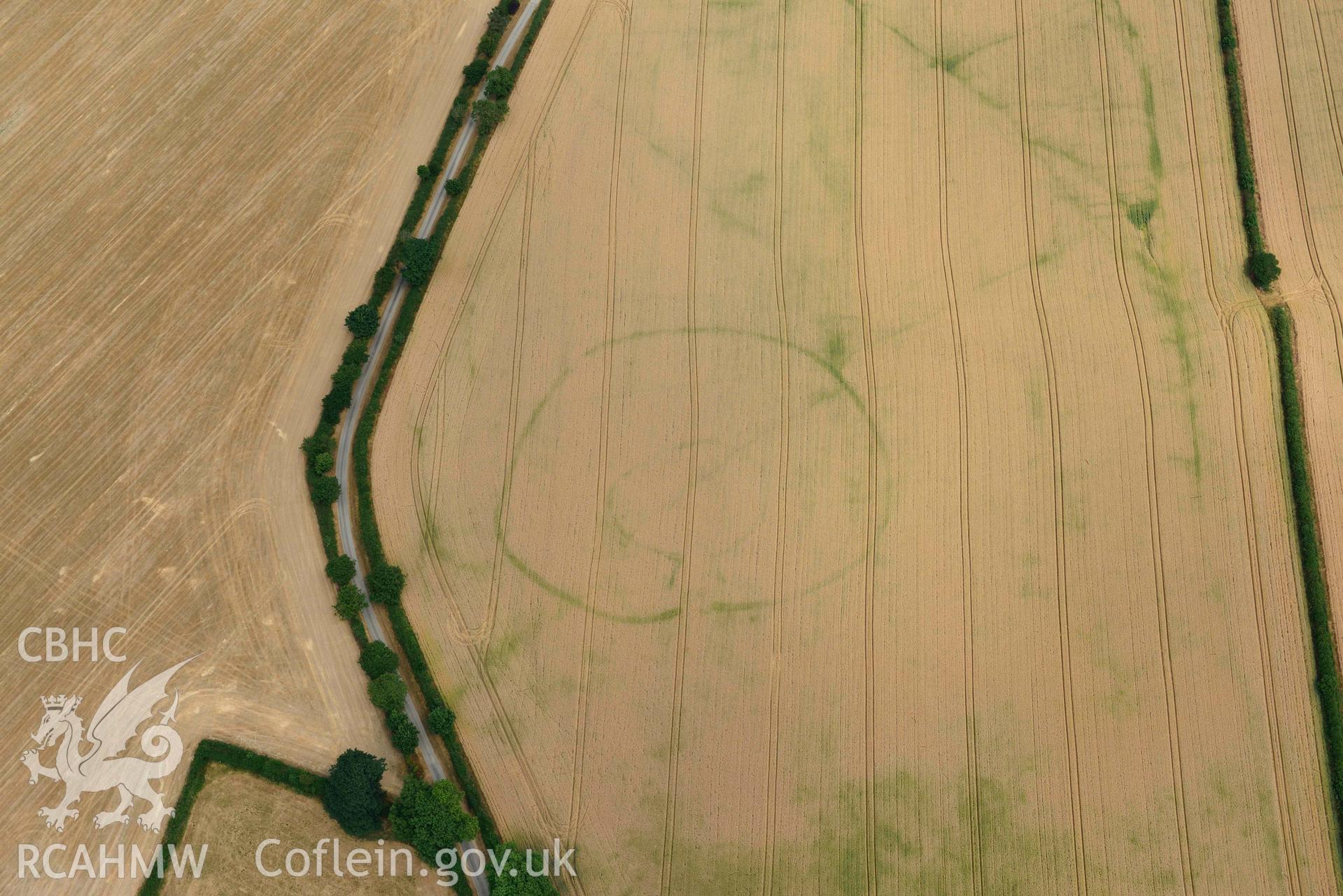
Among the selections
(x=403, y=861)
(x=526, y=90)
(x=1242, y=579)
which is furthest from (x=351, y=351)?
(x=1242, y=579)

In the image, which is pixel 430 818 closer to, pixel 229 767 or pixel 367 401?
pixel 229 767

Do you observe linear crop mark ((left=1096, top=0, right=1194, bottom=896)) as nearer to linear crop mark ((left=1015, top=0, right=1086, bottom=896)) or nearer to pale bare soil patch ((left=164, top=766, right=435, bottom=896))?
linear crop mark ((left=1015, top=0, right=1086, bottom=896))

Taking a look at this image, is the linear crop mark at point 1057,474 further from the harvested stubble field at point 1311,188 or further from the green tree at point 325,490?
the green tree at point 325,490

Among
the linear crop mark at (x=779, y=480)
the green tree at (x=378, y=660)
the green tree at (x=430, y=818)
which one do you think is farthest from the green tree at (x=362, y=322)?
the green tree at (x=430, y=818)

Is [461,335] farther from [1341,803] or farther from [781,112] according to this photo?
[1341,803]

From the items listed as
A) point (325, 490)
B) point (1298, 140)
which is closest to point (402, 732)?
point (325, 490)

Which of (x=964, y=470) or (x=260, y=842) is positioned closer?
(x=260, y=842)
